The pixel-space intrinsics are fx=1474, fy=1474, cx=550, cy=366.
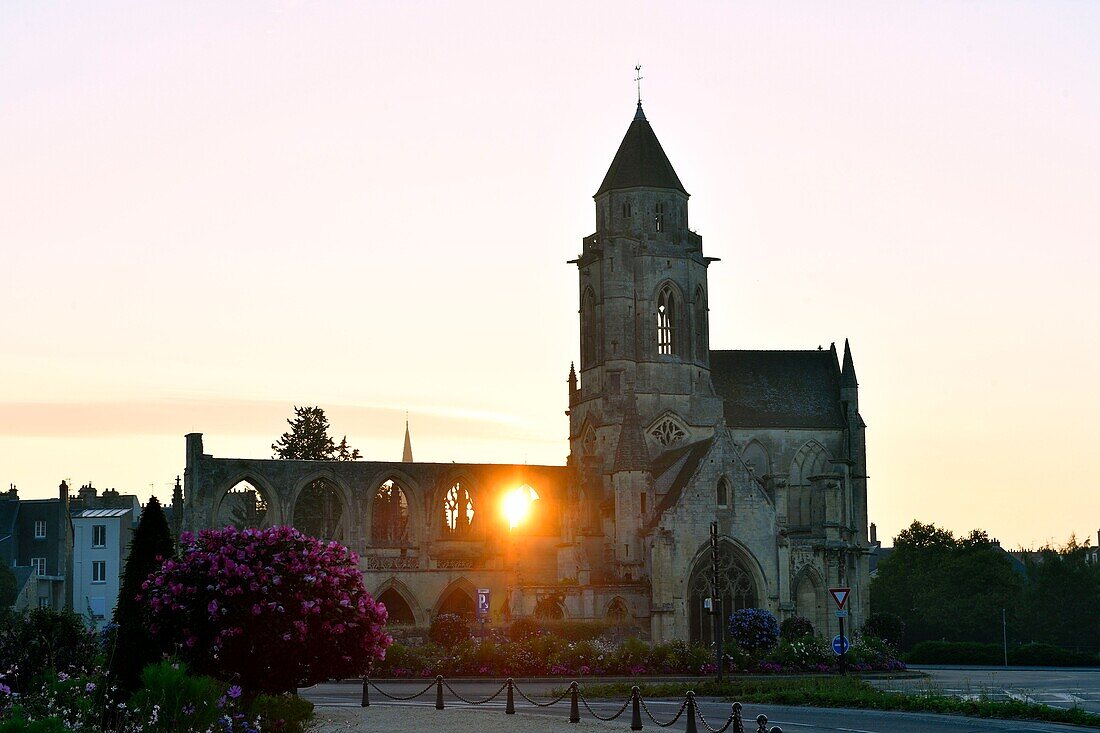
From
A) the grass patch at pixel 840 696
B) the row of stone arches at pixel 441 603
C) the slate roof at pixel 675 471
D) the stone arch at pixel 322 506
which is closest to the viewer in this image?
the grass patch at pixel 840 696

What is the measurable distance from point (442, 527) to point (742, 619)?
20.1 metres

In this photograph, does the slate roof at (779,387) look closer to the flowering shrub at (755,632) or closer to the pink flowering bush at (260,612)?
the flowering shrub at (755,632)

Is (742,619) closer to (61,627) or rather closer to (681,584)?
(681,584)

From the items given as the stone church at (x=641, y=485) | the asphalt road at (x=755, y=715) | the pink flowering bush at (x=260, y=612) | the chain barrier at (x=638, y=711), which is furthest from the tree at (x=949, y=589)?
the pink flowering bush at (x=260, y=612)

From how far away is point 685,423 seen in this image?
223ft

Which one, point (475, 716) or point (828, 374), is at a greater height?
point (828, 374)

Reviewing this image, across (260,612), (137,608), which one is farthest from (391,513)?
(260,612)

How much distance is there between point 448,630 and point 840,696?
21.6 m

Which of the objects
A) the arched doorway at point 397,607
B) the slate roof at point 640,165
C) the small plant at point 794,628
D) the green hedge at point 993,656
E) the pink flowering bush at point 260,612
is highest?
the slate roof at point 640,165

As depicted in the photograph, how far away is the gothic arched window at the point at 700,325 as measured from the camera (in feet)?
228

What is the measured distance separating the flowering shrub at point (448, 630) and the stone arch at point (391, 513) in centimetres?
1207

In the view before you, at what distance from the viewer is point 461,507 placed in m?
66.1

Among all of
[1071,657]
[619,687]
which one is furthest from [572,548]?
[619,687]

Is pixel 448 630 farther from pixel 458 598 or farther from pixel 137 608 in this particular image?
pixel 137 608
